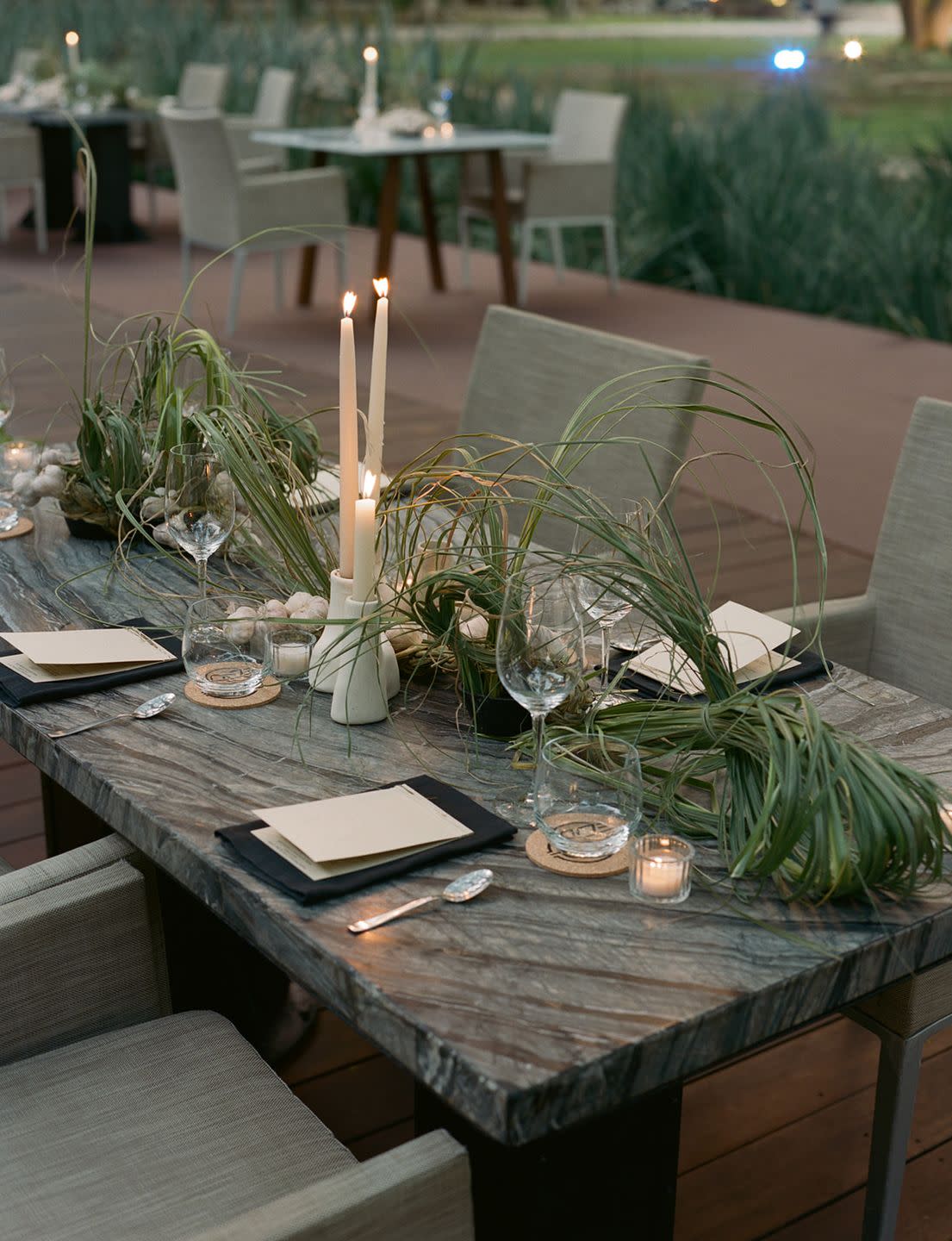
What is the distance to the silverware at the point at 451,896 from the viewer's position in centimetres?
122

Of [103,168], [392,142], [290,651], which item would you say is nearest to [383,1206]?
[290,651]

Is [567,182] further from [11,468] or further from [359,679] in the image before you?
[359,679]

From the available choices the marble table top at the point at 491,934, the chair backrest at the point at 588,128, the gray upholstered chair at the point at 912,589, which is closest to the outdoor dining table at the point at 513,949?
the marble table top at the point at 491,934

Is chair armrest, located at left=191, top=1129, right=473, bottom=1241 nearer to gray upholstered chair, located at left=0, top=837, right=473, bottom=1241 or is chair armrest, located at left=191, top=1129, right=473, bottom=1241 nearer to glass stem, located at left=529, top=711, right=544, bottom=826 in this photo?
gray upholstered chair, located at left=0, top=837, right=473, bottom=1241

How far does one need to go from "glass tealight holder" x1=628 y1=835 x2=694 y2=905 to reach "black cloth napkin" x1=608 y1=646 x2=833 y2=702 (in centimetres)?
36

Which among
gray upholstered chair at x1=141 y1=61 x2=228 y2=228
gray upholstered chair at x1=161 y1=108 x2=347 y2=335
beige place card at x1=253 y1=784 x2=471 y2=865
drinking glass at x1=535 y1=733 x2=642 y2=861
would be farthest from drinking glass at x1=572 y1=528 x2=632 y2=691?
→ gray upholstered chair at x1=141 y1=61 x2=228 y2=228

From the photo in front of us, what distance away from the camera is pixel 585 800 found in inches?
54.1

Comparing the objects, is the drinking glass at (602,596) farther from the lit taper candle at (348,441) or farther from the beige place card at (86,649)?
the beige place card at (86,649)

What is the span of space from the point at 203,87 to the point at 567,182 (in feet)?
11.4

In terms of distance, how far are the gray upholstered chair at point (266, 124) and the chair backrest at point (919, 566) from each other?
701 cm

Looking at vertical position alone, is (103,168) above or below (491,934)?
above

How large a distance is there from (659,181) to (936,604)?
21.5 feet

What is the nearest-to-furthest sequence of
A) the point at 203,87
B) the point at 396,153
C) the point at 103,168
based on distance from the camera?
1. the point at 396,153
2. the point at 103,168
3. the point at 203,87

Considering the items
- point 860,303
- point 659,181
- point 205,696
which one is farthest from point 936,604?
point 659,181
